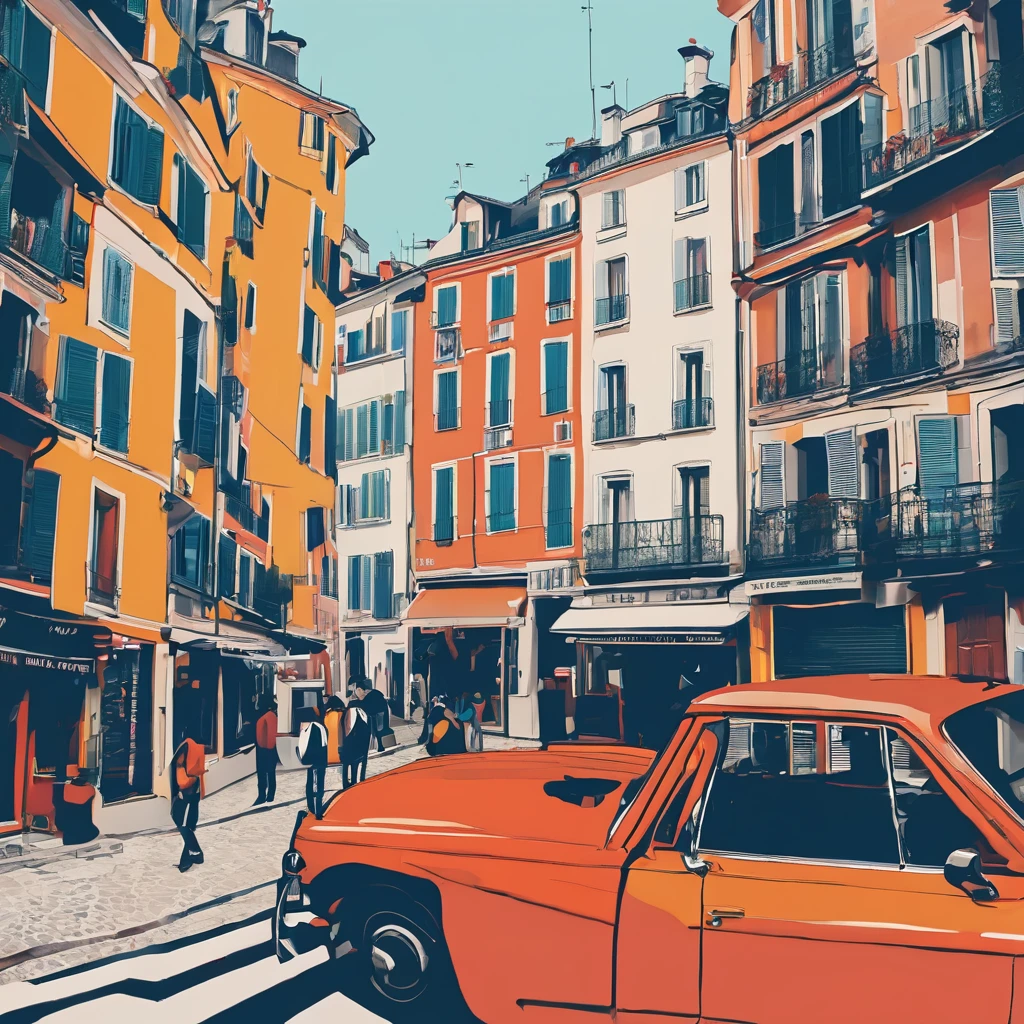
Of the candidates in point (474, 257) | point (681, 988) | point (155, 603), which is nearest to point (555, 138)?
point (474, 257)

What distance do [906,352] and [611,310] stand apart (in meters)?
1.93

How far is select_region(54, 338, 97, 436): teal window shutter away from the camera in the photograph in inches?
316

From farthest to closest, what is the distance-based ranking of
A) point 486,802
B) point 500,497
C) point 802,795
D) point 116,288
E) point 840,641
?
1. point 116,288
2. point 500,497
3. point 840,641
4. point 486,802
5. point 802,795

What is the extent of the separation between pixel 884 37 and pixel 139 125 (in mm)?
5045

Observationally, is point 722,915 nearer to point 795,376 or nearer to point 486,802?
point 486,802

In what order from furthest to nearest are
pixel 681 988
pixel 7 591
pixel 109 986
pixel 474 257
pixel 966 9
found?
pixel 474 257
pixel 7 591
pixel 966 9
pixel 109 986
pixel 681 988

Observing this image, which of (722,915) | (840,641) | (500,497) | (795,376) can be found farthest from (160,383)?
(722,915)

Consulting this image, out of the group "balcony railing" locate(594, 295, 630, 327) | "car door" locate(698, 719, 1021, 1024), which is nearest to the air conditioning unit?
"balcony railing" locate(594, 295, 630, 327)

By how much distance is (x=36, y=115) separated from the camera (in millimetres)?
7926

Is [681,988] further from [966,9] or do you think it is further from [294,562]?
[966,9]

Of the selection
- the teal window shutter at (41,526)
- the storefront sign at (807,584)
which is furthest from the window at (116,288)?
the storefront sign at (807,584)

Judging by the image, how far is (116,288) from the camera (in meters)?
8.52

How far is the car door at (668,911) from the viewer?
155 inches

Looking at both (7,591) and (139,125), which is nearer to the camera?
(7,591)
